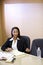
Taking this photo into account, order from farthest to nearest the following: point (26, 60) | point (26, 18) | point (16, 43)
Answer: point (26, 18) < point (16, 43) < point (26, 60)

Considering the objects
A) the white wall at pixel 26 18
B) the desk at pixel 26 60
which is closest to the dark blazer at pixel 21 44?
the desk at pixel 26 60

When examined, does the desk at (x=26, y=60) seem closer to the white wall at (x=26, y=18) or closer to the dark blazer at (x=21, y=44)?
the dark blazer at (x=21, y=44)

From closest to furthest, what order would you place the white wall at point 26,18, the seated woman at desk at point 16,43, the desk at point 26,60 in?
the desk at point 26,60
the seated woman at desk at point 16,43
the white wall at point 26,18

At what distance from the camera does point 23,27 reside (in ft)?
15.4

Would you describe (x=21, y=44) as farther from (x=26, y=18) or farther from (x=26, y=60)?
(x=26, y=18)

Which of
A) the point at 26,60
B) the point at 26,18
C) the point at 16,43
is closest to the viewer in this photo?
the point at 26,60

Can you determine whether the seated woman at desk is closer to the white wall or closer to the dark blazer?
the dark blazer

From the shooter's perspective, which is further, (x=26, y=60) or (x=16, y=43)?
(x=16, y=43)

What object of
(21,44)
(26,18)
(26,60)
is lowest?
(26,60)

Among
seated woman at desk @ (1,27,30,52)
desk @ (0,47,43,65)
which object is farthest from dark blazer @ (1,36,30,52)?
desk @ (0,47,43,65)

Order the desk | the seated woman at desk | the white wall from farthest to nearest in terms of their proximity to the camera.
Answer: the white wall, the seated woman at desk, the desk

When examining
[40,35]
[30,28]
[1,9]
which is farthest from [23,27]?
[1,9]

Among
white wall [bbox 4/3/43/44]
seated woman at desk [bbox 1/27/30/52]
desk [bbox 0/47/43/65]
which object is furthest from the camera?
white wall [bbox 4/3/43/44]

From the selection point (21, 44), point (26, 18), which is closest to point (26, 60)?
point (21, 44)
